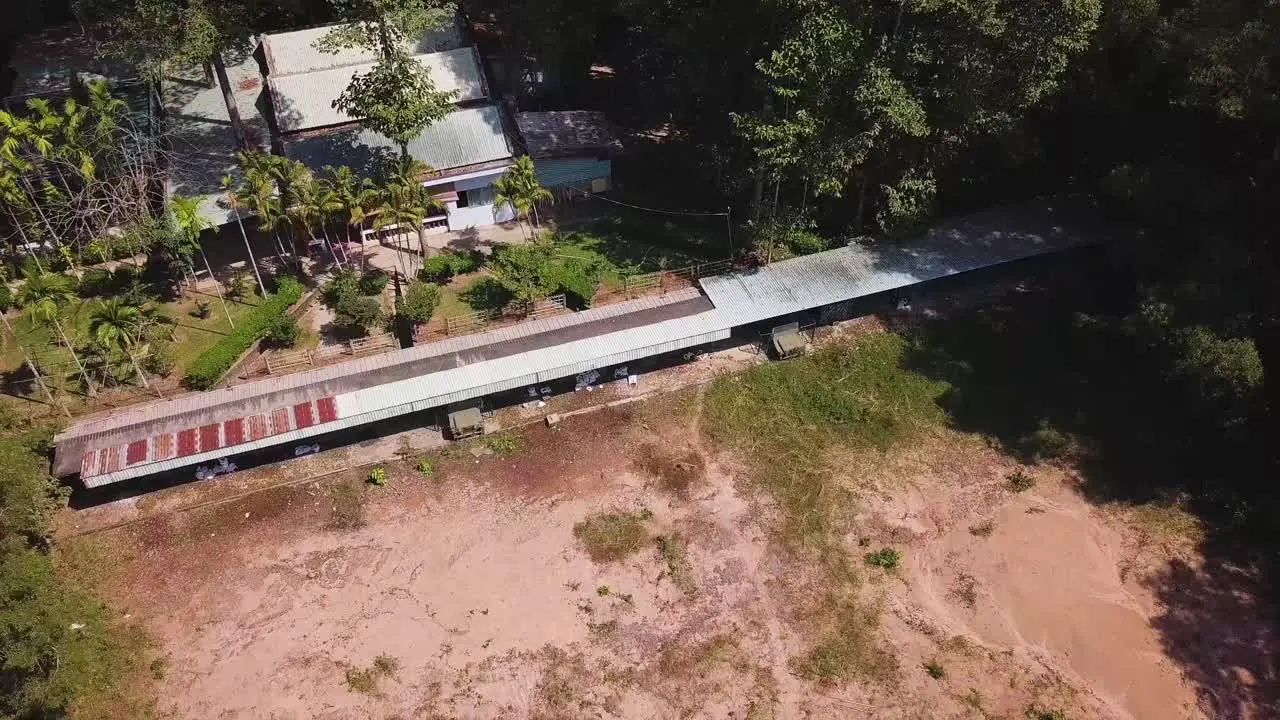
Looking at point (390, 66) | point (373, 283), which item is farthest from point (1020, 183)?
point (373, 283)

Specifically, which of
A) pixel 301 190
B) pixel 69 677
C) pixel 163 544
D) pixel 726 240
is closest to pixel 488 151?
pixel 301 190

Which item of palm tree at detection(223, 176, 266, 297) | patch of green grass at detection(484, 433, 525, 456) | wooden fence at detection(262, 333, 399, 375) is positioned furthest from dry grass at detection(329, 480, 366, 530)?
palm tree at detection(223, 176, 266, 297)

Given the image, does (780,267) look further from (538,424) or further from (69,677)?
(69,677)

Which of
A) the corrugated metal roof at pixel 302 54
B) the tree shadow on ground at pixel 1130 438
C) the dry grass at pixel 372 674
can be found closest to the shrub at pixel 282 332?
the dry grass at pixel 372 674

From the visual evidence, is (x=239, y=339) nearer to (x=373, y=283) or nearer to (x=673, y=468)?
(x=373, y=283)

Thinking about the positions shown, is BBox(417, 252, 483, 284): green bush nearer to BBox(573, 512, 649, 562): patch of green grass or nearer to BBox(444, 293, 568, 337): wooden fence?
BBox(444, 293, 568, 337): wooden fence

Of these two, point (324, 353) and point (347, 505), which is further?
point (324, 353)

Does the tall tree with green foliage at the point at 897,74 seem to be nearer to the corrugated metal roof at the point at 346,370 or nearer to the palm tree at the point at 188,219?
the corrugated metal roof at the point at 346,370
